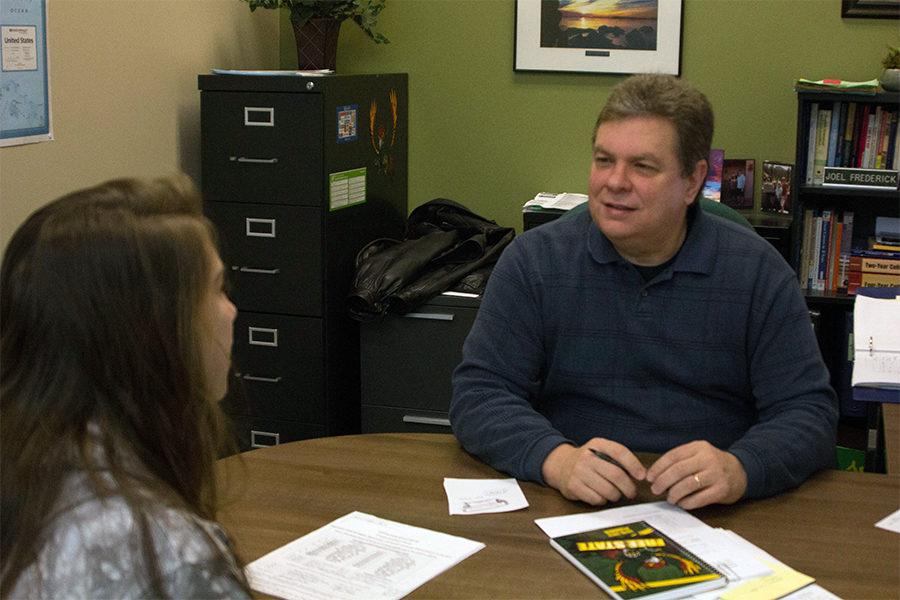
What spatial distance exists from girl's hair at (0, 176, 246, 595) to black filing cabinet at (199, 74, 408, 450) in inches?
90.4

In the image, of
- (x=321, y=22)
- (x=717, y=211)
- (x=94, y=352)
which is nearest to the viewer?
(x=94, y=352)

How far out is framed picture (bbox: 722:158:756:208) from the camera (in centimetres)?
373

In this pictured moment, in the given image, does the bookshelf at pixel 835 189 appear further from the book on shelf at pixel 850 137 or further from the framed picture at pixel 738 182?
the framed picture at pixel 738 182

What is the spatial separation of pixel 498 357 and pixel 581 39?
2092 mm

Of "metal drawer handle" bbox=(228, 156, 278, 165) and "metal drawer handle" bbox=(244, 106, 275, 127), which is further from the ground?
"metal drawer handle" bbox=(244, 106, 275, 127)

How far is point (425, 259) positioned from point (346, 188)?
0.33 meters

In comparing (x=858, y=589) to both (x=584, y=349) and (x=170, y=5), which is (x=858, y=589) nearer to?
(x=584, y=349)

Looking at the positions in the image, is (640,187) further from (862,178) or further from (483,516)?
(862,178)

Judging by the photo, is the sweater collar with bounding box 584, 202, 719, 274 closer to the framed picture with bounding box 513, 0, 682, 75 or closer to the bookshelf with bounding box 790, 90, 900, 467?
the bookshelf with bounding box 790, 90, 900, 467

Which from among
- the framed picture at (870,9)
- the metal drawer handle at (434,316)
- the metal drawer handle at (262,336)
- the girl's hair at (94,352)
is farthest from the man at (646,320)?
the framed picture at (870,9)

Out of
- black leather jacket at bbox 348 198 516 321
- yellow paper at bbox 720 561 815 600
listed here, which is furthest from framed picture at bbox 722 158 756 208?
yellow paper at bbox 720 561 815 600

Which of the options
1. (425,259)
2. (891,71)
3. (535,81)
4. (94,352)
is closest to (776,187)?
(891,71)

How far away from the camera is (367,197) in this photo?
3695 mm

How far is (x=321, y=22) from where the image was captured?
365 centimetres
